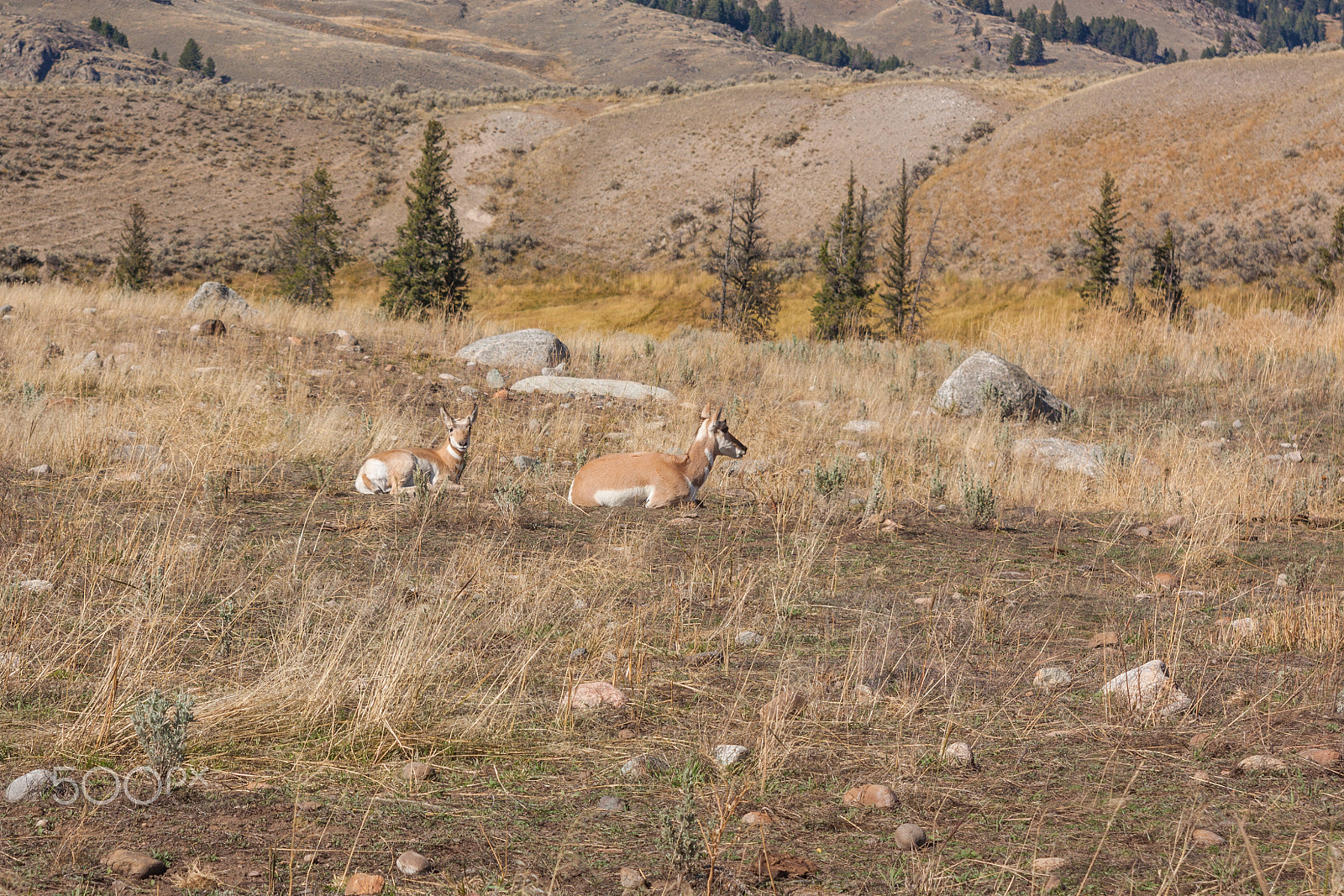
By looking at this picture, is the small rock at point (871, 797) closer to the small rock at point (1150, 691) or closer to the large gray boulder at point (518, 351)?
the small rock at point (1150, 691)

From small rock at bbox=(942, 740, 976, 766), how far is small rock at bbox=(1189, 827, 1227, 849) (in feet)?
2.53

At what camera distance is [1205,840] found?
3008mm

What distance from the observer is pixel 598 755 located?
3.73 m

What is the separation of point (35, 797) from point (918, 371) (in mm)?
15338

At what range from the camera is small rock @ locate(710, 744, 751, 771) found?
11.8 ft

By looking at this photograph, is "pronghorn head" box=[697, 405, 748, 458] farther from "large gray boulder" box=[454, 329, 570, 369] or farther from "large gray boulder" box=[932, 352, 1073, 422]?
"large gray boulder" box=[454, 329, 570, 369]

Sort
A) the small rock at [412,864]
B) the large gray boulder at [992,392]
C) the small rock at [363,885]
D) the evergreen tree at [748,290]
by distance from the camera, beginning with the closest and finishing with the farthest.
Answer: the small rock at [363,885], the small rock at [412,864], the large gray boulder at [992,392], the evergreen tree at [748,290]

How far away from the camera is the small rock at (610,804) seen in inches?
129

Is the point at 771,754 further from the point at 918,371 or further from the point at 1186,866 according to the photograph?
the point at 918,371

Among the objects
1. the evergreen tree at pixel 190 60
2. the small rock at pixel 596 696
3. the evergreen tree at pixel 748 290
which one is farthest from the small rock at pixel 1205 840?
the evergreen tree at pixel 190 60

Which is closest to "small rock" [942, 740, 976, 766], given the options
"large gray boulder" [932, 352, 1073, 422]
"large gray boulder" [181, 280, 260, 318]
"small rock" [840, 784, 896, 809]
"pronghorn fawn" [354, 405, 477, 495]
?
"small rock" [840, 784, 896, 809]

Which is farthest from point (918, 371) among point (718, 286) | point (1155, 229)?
point (1155, 229)

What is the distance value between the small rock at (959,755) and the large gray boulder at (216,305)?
16804 mm

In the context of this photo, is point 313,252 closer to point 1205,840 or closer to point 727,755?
point 727,755
